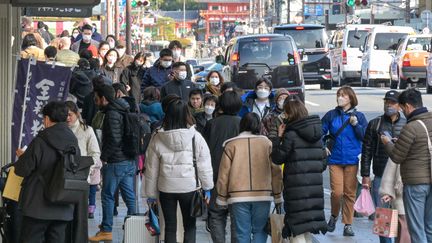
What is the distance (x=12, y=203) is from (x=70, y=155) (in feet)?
3.54

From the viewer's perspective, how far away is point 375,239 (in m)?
12.8

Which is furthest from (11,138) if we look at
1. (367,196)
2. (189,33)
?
(189,33)

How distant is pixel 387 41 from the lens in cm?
4381

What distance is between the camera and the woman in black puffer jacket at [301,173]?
392 inches

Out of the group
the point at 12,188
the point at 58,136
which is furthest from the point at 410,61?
the point at 58,136

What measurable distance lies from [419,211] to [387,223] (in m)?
0.39

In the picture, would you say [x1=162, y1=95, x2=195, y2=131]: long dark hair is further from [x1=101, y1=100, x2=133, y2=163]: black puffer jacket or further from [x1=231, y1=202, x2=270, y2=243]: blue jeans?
[x1=101, y1=100, x2=133, y2=163]: black puffer jacket

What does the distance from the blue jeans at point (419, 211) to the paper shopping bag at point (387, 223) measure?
16cm

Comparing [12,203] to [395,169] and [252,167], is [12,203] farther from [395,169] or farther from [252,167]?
[395,169]

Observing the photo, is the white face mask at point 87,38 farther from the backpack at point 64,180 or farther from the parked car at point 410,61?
the parked car at point 410,61

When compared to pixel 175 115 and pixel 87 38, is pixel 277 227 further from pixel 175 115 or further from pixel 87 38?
pixel 87 38

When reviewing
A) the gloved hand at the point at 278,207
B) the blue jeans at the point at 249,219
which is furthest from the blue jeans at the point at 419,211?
the blue jeans at the point at 249,219

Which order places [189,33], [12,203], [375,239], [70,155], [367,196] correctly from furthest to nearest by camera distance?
[189,33] < [375,239] < [367,196] < [12,203] < [70,155]

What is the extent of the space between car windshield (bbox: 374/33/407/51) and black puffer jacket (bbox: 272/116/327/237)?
33.6 metres
